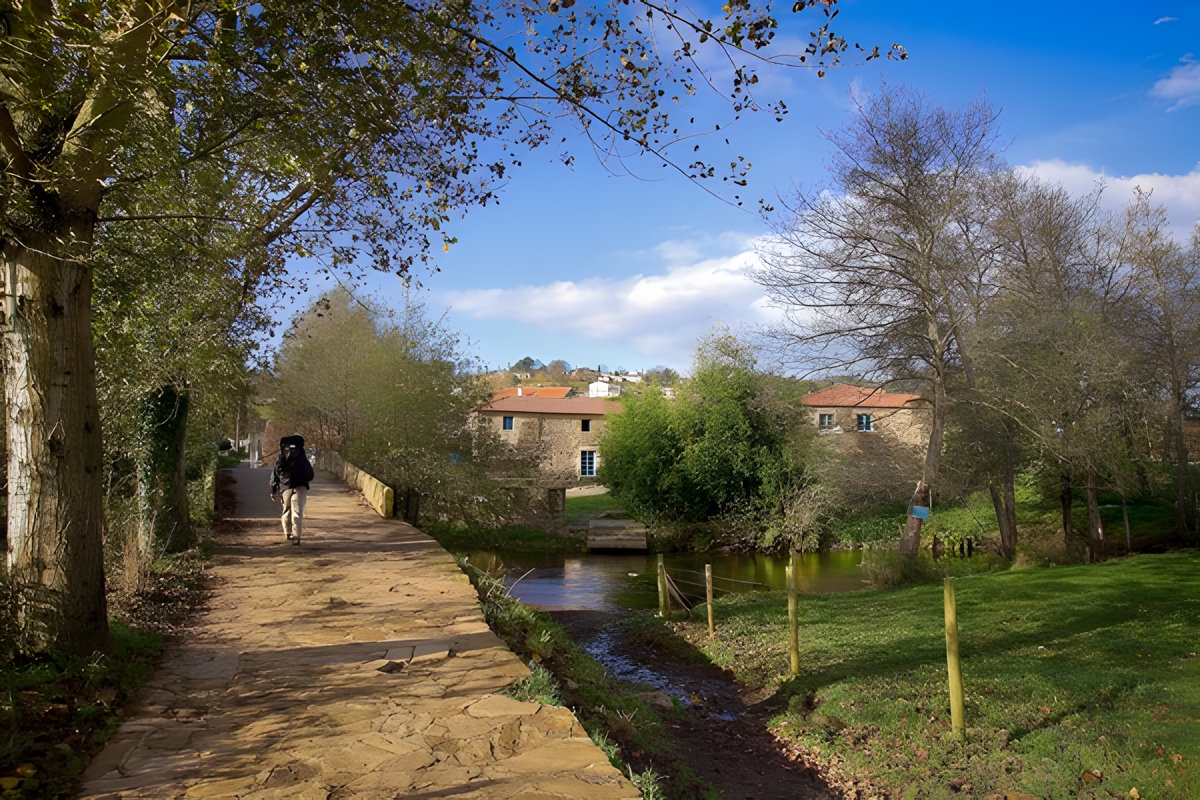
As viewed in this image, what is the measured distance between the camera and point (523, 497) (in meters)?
30.2

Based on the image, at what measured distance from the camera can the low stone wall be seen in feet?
53.0

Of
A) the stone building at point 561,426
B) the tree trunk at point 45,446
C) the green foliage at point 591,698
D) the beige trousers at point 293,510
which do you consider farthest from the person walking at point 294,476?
the stone building at point 561,426

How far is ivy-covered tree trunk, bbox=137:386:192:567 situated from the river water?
7209 millimetres

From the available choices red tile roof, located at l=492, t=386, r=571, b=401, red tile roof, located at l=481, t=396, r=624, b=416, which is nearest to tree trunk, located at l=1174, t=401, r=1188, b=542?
red tile roof, located at l=481, t=396, r=624, b=416

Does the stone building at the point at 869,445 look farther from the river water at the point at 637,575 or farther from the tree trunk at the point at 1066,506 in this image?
the tree trunk at the point at 1066,506

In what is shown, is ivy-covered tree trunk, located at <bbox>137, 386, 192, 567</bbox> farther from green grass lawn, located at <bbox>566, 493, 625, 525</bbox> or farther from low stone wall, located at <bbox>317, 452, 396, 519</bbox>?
green grass lawn, located at <bbox>566, 493, 625, 525</bbox>

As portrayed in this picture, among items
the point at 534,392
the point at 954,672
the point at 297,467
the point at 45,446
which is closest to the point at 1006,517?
the point at 954,672

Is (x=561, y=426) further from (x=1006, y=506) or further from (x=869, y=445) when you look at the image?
(x=1006, y=506)

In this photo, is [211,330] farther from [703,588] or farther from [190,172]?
[703,588]

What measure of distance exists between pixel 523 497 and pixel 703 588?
1050 centimetres

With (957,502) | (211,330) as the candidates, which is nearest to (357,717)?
(211,330)

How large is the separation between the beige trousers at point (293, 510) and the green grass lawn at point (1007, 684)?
21.7ft

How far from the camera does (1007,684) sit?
28.4 ft

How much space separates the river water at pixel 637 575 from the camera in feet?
65.8
